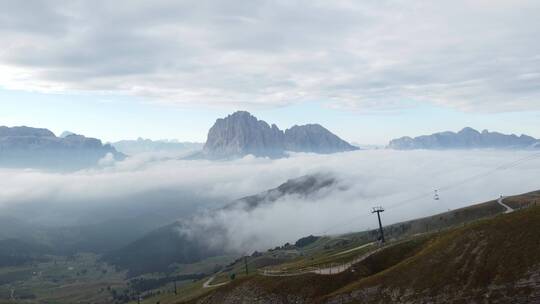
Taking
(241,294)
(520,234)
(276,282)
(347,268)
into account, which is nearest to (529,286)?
(520,234)

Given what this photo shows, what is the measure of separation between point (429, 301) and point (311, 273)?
147 feet

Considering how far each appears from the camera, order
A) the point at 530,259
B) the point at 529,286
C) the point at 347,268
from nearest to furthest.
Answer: the point at 529,286
the point at 530,259
the point at 347,268

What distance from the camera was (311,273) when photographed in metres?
142

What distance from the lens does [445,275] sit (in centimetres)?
10881

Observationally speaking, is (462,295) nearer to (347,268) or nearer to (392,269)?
(392,269)

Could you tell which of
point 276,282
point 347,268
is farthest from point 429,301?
point 276,282

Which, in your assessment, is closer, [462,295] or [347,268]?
[462,295]

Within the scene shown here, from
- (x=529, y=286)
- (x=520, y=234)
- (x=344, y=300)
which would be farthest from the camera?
(x=344, y=300)

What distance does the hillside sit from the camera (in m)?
97.9

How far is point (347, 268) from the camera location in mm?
139625

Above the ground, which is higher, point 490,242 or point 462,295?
point 490,242

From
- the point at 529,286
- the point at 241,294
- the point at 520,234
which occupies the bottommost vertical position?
the point at 241,294

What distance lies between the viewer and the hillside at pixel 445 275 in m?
97.9

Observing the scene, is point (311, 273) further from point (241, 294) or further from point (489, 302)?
point (489, 302)
